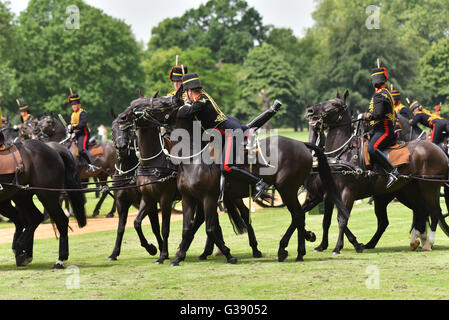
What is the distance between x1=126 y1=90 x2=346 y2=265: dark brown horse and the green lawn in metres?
0.46

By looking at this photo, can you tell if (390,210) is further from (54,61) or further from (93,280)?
(54,61)

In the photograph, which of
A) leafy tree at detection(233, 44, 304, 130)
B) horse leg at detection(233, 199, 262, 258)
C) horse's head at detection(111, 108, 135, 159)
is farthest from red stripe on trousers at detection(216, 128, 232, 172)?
leafy tree at detection(233, 44, 304, 130)

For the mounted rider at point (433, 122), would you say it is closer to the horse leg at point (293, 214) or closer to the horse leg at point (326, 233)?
the horse leg at point (326, 233)

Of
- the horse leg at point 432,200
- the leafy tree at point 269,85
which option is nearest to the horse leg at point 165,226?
the horse leg at point 432,200

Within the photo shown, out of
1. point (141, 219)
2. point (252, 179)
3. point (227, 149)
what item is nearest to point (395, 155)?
point (252, 179)

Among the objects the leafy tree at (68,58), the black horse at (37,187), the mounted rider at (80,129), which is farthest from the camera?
the leafy tree at (68,58)

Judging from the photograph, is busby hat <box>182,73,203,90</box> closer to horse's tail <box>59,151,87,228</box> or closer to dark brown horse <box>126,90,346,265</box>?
dark brown horse <box>126,90,346,265</box>

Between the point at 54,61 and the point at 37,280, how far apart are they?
5821 cm

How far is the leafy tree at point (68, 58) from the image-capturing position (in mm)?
65875

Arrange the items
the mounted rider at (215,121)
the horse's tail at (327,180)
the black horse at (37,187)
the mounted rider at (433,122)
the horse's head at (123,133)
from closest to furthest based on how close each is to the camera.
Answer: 1. the mounted rider at (215,121)
2. the black horse at (37,187)
3. the horse's head at (123,133)
4. the horse's tail at (327,180)
5. the mounted rider at (433,122)

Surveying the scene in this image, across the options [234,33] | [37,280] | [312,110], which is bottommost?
[37,280]

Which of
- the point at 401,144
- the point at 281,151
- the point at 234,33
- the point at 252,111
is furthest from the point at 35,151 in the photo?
the point at 234,33

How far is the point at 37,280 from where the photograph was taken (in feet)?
35.3

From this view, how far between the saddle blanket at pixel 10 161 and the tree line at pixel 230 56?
36762mm
